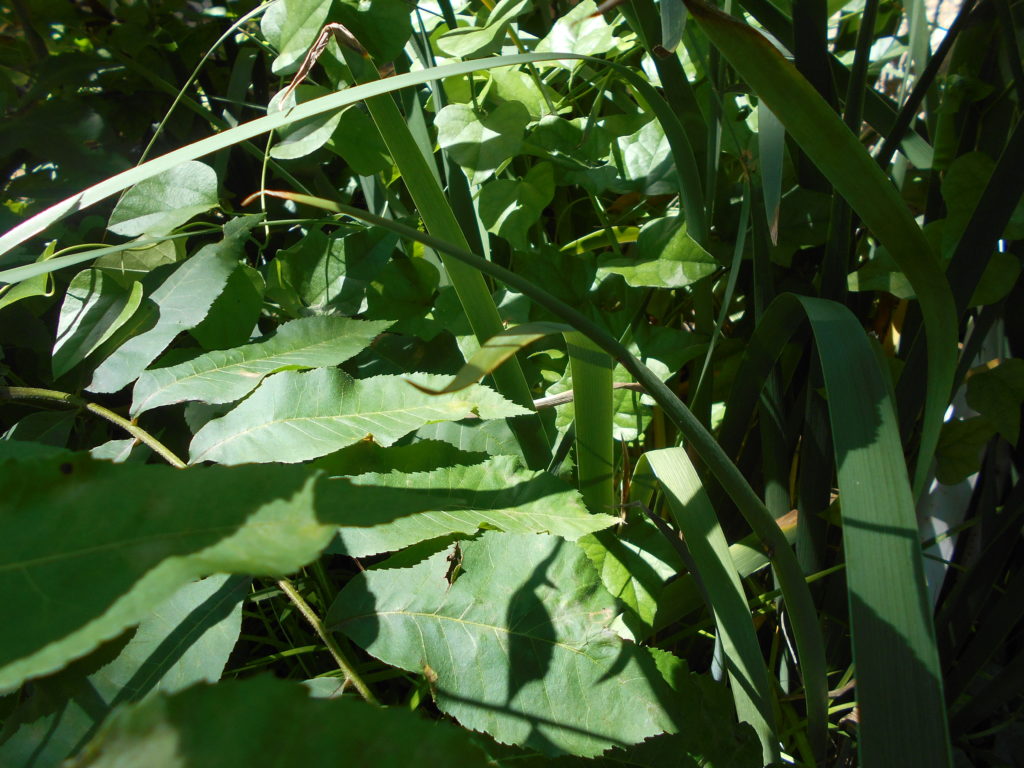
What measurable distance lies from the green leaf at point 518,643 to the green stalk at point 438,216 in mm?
125

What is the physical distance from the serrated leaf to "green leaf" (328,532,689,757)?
0.16 metres

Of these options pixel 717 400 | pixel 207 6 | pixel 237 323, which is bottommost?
pixel 717 400

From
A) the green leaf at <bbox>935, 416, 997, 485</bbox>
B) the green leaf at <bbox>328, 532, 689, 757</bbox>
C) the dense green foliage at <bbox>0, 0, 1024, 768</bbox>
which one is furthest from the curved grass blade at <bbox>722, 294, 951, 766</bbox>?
the green leaf at <bbox>935, 416, 997, 485</bbox>

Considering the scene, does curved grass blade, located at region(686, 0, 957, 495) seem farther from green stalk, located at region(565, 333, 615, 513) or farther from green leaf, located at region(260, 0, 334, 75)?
green leaf, located at region(260, 0, 334, 75)

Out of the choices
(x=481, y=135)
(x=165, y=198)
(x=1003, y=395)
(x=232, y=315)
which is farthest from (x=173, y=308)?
(x=1003, y=395)

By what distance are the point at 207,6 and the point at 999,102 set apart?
0.94m

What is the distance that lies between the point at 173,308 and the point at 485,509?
0.29 meters

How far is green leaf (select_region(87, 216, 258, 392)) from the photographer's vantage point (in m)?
0.51

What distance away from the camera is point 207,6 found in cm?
99

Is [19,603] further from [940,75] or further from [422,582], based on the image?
[940,75]

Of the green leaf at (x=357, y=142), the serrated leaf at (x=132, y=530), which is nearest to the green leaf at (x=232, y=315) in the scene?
the green leaf at (x=357, y=142)

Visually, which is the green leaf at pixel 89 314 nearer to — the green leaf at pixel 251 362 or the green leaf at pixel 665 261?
the green leaf at pixel 251 362

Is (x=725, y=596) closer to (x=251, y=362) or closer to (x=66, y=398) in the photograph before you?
(x=251, y=362)

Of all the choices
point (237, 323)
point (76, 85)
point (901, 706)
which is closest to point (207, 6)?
point (76, 85)
